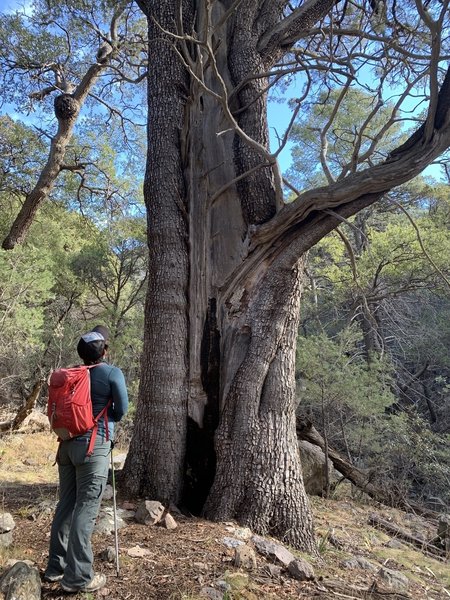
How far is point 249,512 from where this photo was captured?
372 centimetres

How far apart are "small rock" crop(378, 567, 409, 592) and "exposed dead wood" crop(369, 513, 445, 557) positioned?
188 cm

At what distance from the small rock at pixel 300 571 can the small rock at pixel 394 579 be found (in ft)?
2.74

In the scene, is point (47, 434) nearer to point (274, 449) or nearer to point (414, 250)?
point (274, 449)

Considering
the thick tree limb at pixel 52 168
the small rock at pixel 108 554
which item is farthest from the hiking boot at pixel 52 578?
the thick tree limb at pixel 52 168

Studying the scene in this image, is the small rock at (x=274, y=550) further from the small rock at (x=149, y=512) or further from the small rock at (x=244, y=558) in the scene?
the small rock at (x=149, y=512)

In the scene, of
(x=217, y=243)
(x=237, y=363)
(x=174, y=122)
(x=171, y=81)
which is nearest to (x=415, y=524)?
(x=237, y=363)

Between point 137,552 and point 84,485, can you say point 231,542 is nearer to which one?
point 137,552

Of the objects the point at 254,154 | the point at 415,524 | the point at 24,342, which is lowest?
the point at 415,524

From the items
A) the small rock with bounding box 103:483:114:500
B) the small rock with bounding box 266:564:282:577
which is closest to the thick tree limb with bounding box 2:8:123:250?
the small rock with bounding box 103:483:114:500

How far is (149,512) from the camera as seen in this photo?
3.57m

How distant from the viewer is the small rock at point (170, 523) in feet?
11.5

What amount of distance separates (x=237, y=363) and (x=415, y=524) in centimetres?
418

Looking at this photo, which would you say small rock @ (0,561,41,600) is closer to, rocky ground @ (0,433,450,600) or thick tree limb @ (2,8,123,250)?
rocky ground @ (0,433,450,600)

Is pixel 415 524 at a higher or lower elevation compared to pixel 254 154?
lower
